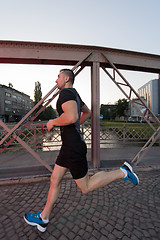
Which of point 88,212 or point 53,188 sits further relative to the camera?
point 88,212

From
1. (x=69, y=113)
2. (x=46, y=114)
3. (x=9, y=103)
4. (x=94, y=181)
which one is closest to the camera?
(x=69, y=113)

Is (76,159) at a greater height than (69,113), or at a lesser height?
lesser

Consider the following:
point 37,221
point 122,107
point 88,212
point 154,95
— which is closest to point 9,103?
point 122,107

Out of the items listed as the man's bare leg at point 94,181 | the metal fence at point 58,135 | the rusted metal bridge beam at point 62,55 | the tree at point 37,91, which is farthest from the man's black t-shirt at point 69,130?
the tree at point 37,91

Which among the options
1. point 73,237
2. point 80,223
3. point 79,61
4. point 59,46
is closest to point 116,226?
point 80,223

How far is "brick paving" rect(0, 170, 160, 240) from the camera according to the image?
1.60 metres

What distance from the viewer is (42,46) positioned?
3217mm

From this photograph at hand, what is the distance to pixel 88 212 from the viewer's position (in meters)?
1.98

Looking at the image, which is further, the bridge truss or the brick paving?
the bridge truss

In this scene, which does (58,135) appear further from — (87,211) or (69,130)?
(69,130)

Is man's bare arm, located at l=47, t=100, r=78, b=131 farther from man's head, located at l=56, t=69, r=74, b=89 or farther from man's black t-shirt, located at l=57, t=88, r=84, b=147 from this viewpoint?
man's head, located at l=56, t=69, r=74, b=89

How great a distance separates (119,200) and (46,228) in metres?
1.43

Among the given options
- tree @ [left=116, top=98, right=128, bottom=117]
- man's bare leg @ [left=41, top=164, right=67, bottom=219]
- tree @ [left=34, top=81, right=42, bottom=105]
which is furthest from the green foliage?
man's bare leg @ [left=41, top=164, right=67, bottom=219]

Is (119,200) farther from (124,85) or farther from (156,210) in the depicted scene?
(124,85)
